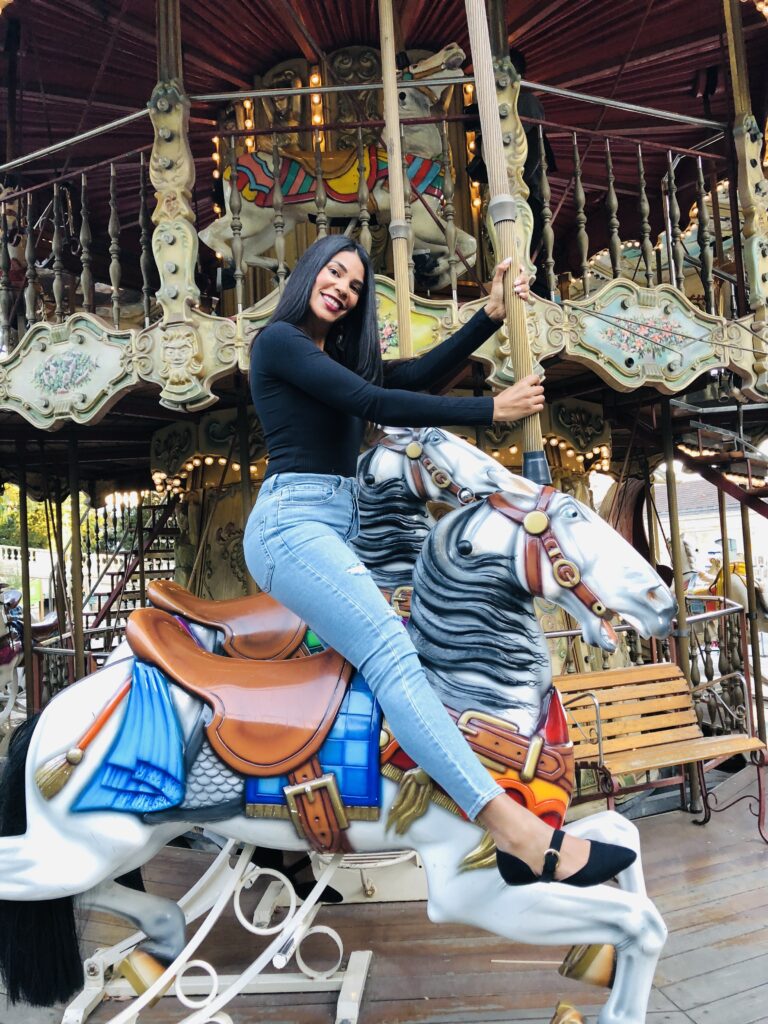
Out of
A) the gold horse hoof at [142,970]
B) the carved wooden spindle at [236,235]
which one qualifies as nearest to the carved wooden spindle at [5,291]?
the carved wooden spindle at [236,235]

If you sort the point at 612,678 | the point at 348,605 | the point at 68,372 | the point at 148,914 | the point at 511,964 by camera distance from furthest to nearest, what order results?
the point at 68,372
the point at 612,678
the point at 511,964
the point at 148,914
the point at 348,605

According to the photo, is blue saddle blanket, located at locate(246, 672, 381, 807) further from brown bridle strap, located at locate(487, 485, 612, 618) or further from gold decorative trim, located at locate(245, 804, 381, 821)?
brown bridle strap, located at locate(487, 485, 612, 618)

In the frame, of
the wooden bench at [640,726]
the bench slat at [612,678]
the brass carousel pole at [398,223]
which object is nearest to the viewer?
the brass carousel pole at [398,223]

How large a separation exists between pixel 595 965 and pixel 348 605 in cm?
120

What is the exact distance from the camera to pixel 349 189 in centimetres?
537

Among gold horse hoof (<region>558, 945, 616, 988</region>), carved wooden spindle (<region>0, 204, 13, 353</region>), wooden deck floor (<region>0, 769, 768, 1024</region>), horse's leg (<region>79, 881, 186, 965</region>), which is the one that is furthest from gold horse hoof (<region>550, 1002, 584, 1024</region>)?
carved wooden spindle (<region>0, 204, 13, 353</region>)

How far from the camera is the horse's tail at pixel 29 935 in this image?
7.14 ft

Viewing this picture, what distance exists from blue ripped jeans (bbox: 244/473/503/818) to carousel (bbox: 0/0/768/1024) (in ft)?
0.40

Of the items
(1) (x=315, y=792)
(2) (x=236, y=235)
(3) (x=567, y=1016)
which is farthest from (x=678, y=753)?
(2) (x=236, y=235)

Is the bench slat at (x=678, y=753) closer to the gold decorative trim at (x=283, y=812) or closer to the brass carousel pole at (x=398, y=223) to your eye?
the gold decorative trim at (x=283, y=812)

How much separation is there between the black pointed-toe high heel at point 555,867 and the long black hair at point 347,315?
4.31 feet

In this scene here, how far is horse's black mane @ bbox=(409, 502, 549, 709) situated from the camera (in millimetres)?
1936

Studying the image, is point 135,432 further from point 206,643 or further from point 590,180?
point 590,180

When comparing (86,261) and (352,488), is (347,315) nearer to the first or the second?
(352,488)
